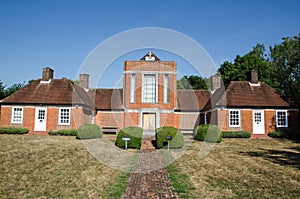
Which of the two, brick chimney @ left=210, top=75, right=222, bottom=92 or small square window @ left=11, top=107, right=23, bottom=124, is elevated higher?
brick chimney @ left=210, top=75, right=222, bottom=92

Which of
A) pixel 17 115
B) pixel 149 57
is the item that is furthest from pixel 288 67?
pixel 17 115

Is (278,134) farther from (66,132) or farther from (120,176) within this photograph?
(66,132)

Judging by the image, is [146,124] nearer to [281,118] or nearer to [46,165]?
[281,118]

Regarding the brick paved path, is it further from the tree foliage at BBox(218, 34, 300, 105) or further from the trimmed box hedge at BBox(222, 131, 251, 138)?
the tree foliage at BBox(218, 34, 300, 105)

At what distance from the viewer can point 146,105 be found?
26828mm

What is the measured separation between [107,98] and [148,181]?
22.2 metres

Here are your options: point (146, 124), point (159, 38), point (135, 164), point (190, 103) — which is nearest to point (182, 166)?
point (135, 164)

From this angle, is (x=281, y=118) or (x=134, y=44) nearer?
(x=134, y=44)

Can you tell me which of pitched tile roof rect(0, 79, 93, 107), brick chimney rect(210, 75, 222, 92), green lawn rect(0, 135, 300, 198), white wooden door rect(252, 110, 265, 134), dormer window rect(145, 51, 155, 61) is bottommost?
green lawn rect(0, 135, 300, 198)

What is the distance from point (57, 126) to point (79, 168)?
15117 mm

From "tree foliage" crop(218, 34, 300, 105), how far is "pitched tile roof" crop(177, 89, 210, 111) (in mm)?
6235

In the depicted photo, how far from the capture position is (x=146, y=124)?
2695 cm

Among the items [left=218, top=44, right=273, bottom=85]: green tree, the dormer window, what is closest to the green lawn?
the dormer window

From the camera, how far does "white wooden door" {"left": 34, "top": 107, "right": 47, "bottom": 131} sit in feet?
80.4
